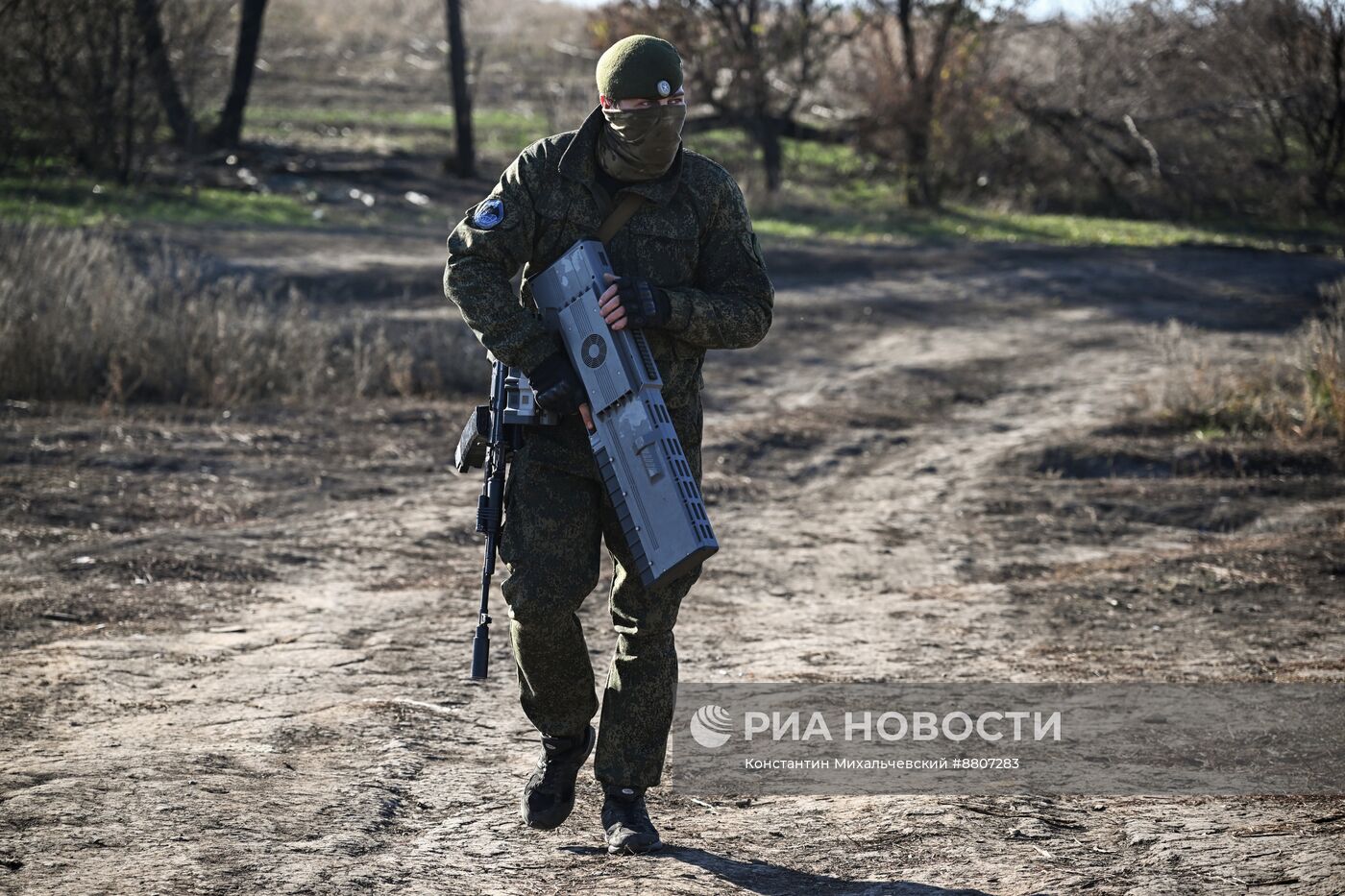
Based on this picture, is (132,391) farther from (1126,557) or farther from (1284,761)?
(1284,761)

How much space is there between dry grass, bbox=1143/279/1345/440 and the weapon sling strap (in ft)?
20.4

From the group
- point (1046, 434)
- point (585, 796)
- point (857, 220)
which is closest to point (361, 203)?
point (857, 220)

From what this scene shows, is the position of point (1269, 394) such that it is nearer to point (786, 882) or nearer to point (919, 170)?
point (786, 882)

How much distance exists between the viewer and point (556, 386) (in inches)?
135

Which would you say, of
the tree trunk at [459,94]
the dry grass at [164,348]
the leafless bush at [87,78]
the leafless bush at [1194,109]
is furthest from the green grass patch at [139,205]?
the leafless bush at [1194,109]

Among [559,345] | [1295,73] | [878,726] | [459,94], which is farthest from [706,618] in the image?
[459,94]

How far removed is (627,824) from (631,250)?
4.65ft

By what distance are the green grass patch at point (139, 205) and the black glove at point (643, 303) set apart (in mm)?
12614

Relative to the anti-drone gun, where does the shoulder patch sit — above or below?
above

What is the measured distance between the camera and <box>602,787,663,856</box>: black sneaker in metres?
3.47

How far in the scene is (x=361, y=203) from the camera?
1872 cm

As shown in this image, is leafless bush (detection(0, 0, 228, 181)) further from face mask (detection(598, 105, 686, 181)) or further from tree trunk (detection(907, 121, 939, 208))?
face mask (detection(598, 105, 686, 181))

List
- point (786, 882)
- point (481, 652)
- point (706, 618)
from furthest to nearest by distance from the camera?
point (706, 618)
point (481, 652)
point (786, 882)

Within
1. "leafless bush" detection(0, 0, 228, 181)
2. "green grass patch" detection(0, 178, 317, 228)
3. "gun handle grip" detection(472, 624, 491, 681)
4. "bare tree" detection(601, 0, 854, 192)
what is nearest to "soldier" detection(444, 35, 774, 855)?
"gun handle grip" detection(472, 624, 491, 681)
